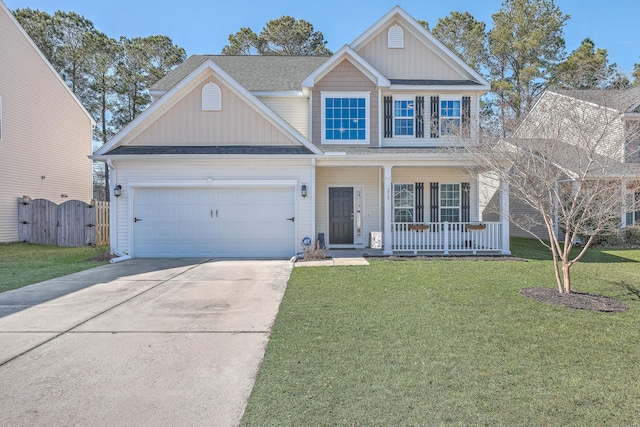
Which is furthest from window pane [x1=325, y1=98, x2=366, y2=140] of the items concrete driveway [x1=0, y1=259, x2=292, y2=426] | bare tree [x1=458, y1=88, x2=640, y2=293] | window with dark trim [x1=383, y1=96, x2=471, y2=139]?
concrete driveway [x1=0, y1=259, x2=292, y2=426]

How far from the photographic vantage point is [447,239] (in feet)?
34.9

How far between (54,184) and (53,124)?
2.74 meters

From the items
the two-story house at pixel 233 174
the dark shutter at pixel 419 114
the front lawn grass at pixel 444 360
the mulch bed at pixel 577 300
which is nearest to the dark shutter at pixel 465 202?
the two-story house at pixel 233 174

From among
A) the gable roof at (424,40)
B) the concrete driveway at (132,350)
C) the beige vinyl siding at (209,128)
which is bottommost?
the concrete driveway at (132,350)

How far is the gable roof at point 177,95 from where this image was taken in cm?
1014

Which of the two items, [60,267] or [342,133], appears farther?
[342,133]

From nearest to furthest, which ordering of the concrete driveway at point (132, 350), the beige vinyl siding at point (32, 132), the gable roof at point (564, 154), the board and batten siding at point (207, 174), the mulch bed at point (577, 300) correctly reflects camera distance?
the concrete driveway at point (132, 350) < the mulch bed at point (577, 300) < the gable roof at point (564, 154) < the board and batten siding at point (207, 174) < the beige vinyl siding at point (32, 132)

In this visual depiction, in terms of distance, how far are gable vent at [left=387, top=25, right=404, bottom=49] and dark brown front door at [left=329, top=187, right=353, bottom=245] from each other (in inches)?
204

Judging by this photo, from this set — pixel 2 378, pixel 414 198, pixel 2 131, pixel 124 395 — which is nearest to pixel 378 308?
pixel 124 395

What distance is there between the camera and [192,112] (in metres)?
10.5

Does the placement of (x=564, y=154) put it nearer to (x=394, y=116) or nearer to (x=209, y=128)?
→ (x=394, y=116)

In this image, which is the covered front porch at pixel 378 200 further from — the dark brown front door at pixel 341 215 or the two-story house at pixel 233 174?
the two-story house at pixel 233 174

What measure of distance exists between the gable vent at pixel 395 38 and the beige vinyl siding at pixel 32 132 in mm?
14789

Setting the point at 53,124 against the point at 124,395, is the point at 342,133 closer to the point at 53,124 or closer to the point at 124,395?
the point at 124,395
